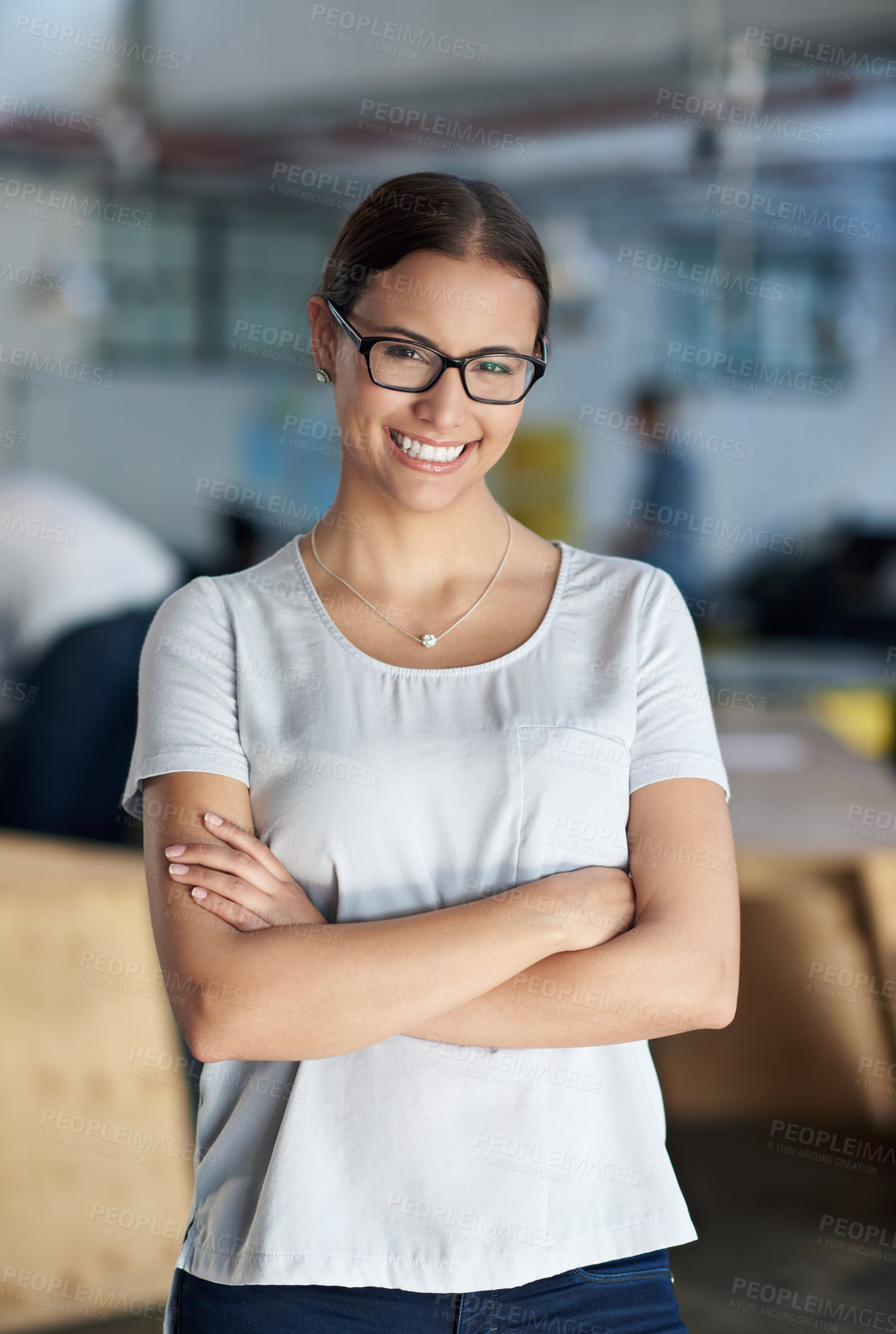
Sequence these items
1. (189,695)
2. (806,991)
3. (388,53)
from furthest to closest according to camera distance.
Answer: (388,53) < (806,991) < (189,695)

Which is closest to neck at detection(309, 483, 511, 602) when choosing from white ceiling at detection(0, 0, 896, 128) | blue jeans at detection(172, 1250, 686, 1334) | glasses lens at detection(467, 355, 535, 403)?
glasses lens at detection(467, 355, 535, 403)

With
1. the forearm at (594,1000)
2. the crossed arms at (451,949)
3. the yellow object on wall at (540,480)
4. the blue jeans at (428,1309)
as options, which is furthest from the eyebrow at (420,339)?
the yellow object on wall at (540,480)

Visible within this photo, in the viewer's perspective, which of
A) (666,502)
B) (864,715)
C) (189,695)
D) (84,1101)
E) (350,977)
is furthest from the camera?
(666,502)

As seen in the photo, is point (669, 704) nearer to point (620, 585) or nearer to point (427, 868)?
point (620, 585)

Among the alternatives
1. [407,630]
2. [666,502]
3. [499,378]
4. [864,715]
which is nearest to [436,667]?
[407,630]

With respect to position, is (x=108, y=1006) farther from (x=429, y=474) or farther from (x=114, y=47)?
(x=114, y=47)

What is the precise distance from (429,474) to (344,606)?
0.17 meters

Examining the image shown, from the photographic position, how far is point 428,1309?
1121 mm

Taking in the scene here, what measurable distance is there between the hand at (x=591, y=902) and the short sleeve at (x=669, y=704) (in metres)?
0.09

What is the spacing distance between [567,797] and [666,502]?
6599 millimetres

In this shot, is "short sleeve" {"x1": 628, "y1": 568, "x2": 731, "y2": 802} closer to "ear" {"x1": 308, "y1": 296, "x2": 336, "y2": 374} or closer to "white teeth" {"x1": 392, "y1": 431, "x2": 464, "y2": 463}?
"white teeth" {"x1": 392, "y1": 431, "x2": 464, "y2": 463}

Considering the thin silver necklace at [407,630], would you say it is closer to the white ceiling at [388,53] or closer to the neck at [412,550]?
the neck at [412,550]

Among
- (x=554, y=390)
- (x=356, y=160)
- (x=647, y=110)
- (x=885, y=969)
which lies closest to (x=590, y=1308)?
(x=885, y=969)

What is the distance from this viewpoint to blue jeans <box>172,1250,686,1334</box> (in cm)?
112
